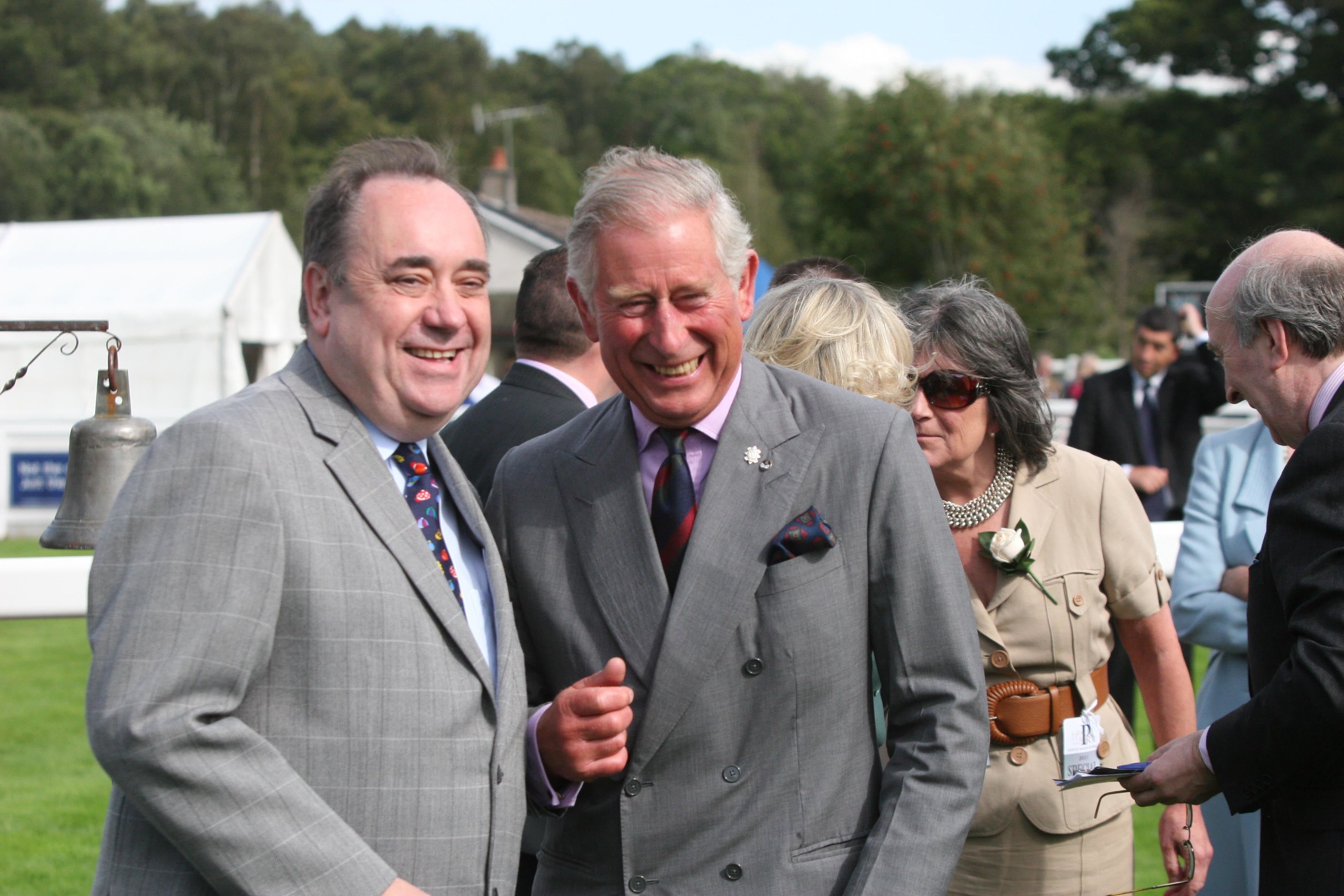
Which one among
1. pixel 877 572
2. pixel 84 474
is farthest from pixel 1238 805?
pixel 84 474

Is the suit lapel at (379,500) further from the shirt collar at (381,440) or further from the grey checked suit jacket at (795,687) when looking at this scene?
the grey checked suit jacket at (795,687)

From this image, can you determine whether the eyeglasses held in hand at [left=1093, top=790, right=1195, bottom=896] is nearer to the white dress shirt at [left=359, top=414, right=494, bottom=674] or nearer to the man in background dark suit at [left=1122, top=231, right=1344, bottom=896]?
the man in background dark suit at [left=1122, top=231, right=1344, bottom=896]

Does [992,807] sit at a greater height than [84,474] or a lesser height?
lesser

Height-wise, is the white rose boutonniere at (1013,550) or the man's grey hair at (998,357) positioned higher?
the man's grey hair at (998,357)

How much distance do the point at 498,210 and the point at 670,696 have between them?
25702 mm

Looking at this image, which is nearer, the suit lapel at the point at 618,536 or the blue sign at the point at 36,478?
the suit lapel at the point at 618,536

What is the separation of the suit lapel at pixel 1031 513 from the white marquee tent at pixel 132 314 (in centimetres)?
1274

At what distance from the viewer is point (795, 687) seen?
2.18m

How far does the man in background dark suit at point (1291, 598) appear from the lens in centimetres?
230

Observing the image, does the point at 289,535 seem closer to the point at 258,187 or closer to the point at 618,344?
the point at 618,344

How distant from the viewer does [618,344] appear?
2.31 metres

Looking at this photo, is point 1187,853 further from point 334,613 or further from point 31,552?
point 31,552

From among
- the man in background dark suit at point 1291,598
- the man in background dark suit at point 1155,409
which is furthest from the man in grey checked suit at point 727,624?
the man in background dark suit at point 1155,409

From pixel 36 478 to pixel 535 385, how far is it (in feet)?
37.7
